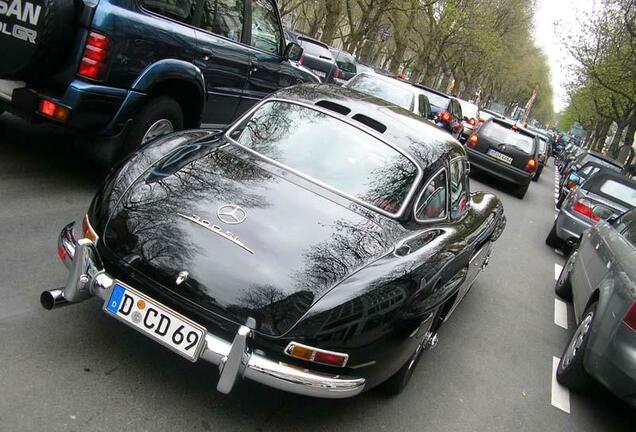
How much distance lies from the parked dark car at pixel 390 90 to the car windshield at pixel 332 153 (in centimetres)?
698

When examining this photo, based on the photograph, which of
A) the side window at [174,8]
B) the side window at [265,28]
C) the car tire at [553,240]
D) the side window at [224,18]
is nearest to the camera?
the side window at [174,8]

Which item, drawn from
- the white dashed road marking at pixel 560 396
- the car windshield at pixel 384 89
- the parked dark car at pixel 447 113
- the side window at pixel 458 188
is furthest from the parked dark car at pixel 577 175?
the white dashed road marking at pixel 560 396

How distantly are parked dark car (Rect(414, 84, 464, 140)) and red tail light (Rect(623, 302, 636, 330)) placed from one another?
1211cm

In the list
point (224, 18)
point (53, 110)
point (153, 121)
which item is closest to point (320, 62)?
point (224, 18)

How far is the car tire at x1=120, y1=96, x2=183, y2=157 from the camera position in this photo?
5406mm

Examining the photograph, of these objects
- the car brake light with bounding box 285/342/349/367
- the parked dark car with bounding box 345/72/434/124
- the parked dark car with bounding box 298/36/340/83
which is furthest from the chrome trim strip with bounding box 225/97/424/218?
the parked dark car with bounding box 298/36/340/83

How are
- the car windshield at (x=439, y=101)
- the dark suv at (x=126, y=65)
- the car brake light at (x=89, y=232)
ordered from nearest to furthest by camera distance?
the car brake light at (x=89, y=232), the dark suv at (x=126, y=65), the car windshield at (x=439, y=101)

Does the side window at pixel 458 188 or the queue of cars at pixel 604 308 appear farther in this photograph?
the side window at pixel 458 188

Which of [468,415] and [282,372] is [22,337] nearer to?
[282,372]

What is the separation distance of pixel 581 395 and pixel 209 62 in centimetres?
446

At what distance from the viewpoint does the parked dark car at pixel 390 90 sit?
10938 mm

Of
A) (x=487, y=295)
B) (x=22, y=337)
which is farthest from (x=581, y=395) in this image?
(x=22, y=337)

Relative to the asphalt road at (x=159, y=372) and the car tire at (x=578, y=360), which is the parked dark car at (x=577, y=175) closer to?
the asphalt road at (x=159, y=372)

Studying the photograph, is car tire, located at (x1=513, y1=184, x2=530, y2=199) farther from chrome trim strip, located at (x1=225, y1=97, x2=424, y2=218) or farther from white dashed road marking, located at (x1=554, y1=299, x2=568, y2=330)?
chrome trim strip, located at (x1=225, y1=97, x2=424, y2=218)
